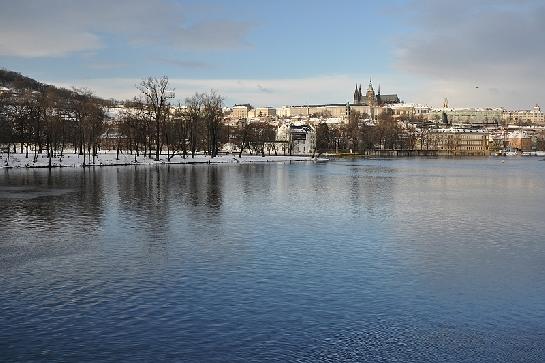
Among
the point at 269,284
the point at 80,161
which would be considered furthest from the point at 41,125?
the point at 269,284

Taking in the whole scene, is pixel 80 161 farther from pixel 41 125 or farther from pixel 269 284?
pixel 269 284

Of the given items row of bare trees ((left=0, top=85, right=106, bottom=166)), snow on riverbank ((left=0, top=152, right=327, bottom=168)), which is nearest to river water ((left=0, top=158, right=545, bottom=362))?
snow on riverbank ((left=0, top=152, right=327, bottom=168))

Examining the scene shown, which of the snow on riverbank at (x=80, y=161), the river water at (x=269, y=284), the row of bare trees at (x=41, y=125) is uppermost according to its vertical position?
the row of bare trees at (x=41, y=125)

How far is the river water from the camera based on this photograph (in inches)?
535

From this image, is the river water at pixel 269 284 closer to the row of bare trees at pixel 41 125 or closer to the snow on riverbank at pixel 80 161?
the snow on riverbank at pixel 80 161

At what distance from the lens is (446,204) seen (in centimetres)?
4178

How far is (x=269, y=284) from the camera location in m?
18.6

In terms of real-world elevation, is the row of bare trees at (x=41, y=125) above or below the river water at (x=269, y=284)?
above

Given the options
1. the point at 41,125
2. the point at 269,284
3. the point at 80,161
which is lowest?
the point at 269,284

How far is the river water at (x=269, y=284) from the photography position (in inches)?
535

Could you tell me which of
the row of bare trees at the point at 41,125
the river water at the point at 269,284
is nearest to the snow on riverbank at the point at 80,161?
the row of bare trees at the point at 41,125

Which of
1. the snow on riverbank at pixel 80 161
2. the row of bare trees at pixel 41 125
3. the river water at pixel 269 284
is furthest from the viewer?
the row of bare trees at pixel 41 125

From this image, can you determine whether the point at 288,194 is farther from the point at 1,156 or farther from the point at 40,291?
the point at 1,156

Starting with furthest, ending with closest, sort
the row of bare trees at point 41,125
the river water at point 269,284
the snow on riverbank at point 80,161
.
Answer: the row of bare trees at point 41,125
the snow on riverbank at point 80,161
the river water at point 269,284
